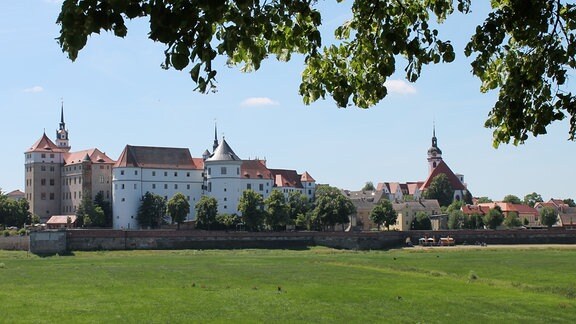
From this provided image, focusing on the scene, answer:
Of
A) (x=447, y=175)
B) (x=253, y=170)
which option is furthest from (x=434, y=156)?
(x=253, y=170)

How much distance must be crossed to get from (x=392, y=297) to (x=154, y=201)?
8297 centimetres

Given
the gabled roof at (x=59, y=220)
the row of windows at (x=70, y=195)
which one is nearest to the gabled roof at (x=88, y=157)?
the row of windows at (x=70, y=195)

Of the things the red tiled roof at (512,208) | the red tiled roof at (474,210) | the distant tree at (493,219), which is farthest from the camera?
the red tiled roof at (512,208)

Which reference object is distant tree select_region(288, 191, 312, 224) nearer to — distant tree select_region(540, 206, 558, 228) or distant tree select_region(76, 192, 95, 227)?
distant tree select_region(76, 192, 95, 227)

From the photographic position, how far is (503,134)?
1006cm

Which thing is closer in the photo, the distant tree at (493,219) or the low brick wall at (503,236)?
the low brick wall at (503,236)

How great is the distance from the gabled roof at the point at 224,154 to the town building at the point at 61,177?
17.8 m

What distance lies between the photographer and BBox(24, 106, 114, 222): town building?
412 feet

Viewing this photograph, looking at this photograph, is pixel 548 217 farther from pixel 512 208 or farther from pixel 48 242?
pixel 48 242

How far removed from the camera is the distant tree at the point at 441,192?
166m

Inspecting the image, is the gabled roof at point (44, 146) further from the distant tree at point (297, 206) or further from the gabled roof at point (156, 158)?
the distant tree at point (297, 206)

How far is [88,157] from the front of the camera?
416 feet

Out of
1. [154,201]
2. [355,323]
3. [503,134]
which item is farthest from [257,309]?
[154,201]

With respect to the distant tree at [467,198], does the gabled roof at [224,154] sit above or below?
above
